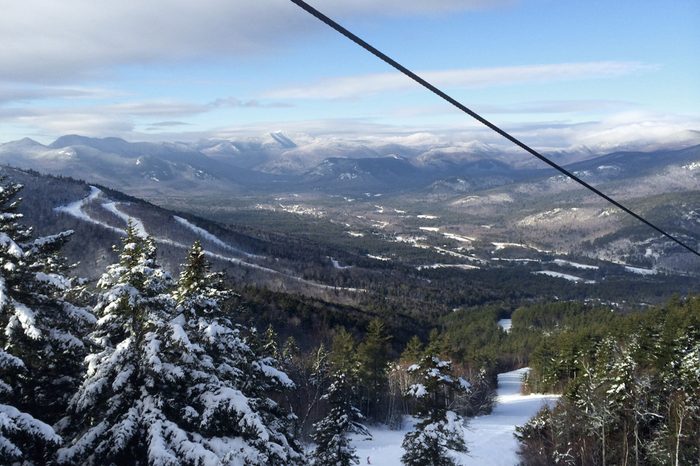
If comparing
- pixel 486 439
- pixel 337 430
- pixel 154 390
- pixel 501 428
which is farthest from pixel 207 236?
pixel 154 390

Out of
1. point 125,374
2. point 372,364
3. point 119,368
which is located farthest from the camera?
point 372,364

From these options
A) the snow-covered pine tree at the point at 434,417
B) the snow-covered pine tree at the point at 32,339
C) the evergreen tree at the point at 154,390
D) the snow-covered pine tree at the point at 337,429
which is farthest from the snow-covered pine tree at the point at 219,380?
the snow-covered pine tree at the point at 337,429

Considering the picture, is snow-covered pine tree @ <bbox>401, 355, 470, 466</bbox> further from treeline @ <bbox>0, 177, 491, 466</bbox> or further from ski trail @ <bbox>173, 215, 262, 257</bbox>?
ski trail @ <bbox>173, 215, 262, 257</bbox>

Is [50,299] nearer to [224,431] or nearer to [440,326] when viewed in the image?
[224,431]

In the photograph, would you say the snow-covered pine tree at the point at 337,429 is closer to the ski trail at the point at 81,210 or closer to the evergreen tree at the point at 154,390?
the evergreen tree at the point at 154,390

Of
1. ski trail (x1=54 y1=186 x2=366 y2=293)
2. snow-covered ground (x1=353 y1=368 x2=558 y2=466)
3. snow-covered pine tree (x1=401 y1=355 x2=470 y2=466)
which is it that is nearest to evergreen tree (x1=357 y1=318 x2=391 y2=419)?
snow-covered ground (x1=353 y1=368 x2=558 y2=466)

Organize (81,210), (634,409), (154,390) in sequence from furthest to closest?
(81,210), (634,409), (154,390)

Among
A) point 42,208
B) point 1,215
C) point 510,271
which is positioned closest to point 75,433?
point 1,215

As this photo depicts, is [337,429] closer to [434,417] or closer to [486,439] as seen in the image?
[434,417]
